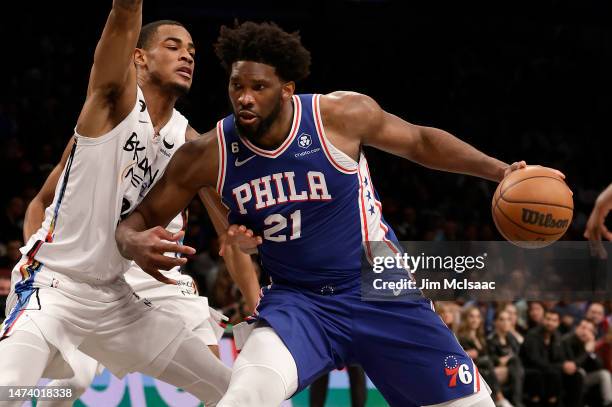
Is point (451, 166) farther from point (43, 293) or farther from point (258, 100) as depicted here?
point (43, 293)

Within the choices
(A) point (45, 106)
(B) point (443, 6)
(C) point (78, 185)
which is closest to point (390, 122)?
(C) point (78, 185)

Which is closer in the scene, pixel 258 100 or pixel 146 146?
pixel 258 100

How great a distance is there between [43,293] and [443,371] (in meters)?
1.74

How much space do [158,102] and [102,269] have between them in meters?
0.97

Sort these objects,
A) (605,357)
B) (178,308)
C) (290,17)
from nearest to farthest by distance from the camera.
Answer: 1. (178,308)
2. (605,357)
3. (290,17)

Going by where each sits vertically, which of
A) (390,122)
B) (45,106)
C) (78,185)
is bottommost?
(78,185)

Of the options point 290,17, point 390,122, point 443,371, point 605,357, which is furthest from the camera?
point 290,17

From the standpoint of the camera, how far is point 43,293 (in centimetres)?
387

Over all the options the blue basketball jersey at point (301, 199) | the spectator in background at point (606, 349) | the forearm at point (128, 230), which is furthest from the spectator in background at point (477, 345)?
the forearm at point (128, 230)

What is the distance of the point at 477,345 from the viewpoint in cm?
812

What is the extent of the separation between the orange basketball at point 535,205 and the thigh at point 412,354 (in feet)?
1.84

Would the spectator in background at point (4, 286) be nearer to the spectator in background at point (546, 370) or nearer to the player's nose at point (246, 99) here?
the player's nose at point (246, 99)

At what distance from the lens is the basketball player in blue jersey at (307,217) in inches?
144

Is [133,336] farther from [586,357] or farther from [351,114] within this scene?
[586,357]
